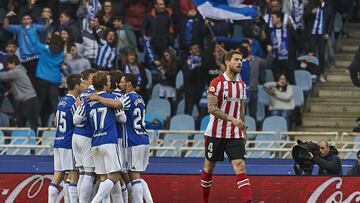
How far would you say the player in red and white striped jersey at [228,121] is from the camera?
72.3 feet

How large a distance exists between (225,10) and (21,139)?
177 inches

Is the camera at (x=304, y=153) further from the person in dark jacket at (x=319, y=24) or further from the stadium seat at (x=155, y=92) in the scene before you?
the person in dark jacket at (x=319, y=24)

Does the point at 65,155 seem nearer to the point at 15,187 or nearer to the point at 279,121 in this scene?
the point at 15,187

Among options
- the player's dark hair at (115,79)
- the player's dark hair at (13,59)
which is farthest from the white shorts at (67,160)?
the player's dark hair at (13,59)

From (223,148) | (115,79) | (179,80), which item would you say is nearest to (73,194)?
(115,79)

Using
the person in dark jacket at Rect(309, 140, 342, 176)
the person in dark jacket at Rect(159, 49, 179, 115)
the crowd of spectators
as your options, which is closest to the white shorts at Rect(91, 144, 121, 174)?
the person in dark jacket at Rect(309, 140, 342, 176)

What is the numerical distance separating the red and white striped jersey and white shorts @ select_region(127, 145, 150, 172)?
119 cm

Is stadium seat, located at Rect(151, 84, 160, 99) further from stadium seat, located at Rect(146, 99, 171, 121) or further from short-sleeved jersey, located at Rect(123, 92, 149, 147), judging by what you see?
short-sleeved jersey, located at Rect(123, 92, 149, 147)

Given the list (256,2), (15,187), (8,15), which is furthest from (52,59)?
(15,187)

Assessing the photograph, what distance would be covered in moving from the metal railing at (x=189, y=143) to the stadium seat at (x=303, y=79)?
1.45 metres

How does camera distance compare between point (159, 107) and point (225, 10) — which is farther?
point (159, 107)

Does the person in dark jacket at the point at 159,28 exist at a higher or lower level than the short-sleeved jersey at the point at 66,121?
higher

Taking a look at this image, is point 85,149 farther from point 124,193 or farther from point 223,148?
point 223,148

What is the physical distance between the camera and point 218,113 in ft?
72.2
